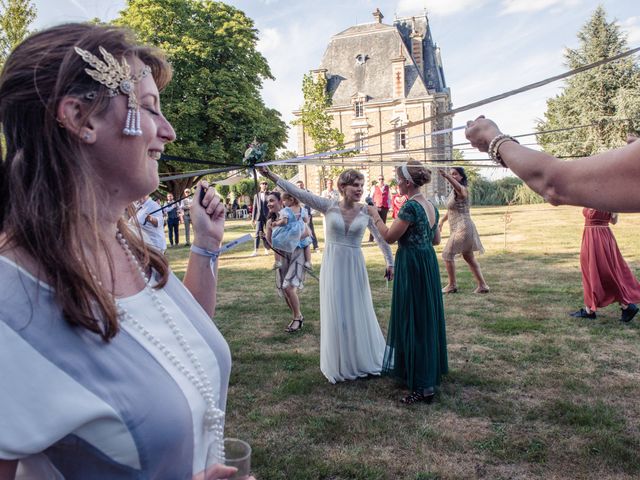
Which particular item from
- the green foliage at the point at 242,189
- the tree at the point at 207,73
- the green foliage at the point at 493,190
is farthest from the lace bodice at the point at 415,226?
the green foliage at the point at 493,190

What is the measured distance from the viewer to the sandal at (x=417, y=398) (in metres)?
4.80

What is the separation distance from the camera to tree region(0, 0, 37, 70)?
13.7 meters

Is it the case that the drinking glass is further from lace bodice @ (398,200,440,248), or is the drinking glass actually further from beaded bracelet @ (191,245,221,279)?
lace bodice @ (398,200,440,248)

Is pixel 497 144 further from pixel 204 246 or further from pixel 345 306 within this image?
pixel 345 306

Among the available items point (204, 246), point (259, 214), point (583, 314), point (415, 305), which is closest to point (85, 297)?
point (204, 246)

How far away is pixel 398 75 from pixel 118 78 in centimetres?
4884

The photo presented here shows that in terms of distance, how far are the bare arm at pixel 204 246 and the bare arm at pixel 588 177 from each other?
1229 millimetres

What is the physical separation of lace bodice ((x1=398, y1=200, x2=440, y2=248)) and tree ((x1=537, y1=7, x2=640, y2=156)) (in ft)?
89.1

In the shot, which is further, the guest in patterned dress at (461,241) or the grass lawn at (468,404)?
the guest in patterned dress at (461,241)

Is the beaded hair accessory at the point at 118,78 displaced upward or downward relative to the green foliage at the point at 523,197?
downward

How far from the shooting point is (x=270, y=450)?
3.96 meters

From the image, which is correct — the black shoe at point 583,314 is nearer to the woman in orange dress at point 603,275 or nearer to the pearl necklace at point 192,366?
the woman in orange dress at point 603,275

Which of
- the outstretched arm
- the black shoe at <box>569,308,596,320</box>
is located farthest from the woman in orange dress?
the outstretched arm

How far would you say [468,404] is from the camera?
15.5 feet
